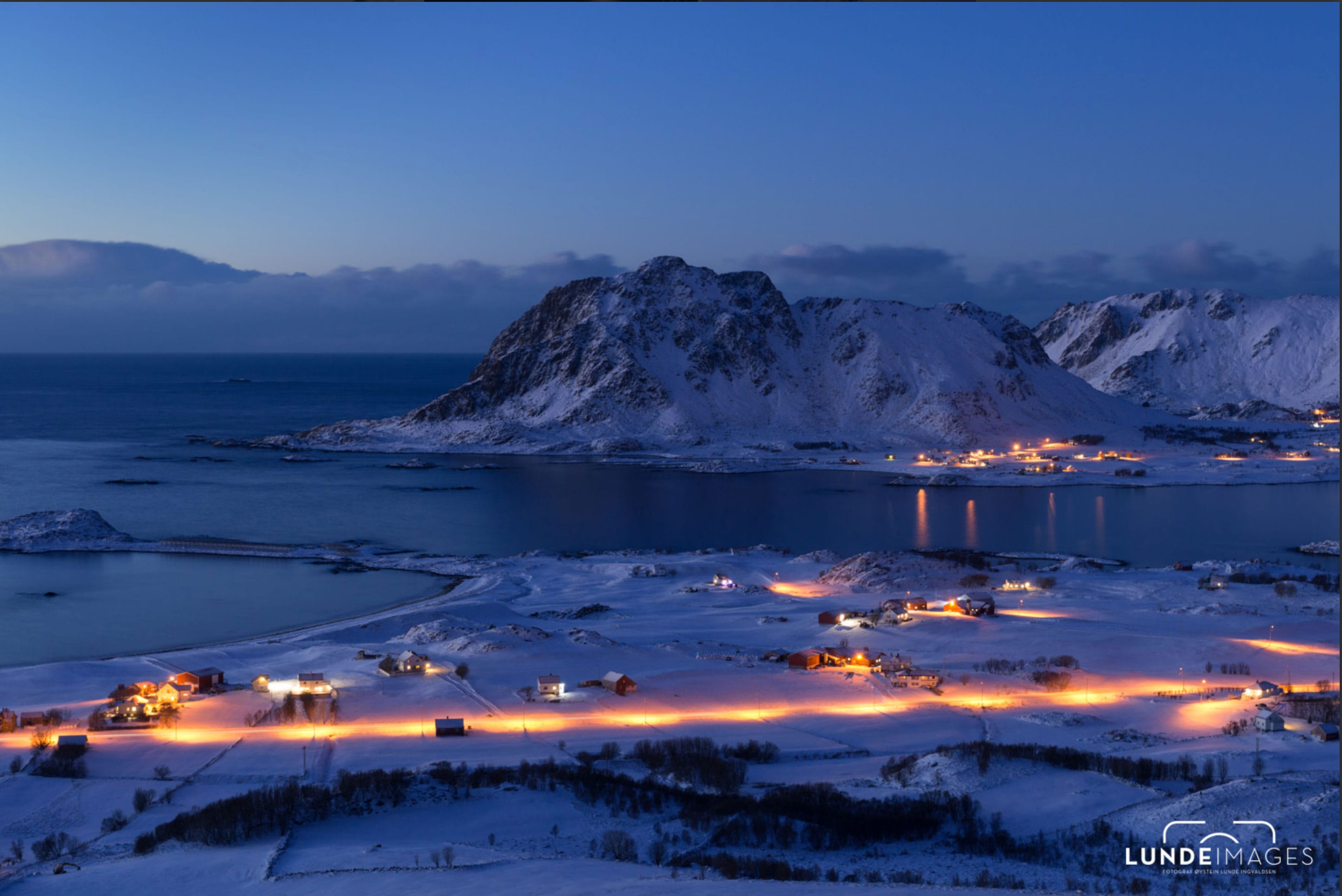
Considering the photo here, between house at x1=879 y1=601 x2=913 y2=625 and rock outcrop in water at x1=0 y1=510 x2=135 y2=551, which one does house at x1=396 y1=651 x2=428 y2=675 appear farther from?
rock outcrop in water at x1=0 y1=510 x2=135 y2=551

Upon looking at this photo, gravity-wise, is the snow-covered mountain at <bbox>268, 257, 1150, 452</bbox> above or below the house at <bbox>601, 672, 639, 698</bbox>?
above

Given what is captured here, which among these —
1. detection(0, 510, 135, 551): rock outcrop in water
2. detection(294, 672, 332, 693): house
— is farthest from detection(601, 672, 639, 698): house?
detection(0, 510, 135, 551): rock outcrop in water

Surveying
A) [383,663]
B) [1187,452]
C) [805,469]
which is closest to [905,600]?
[383,663]

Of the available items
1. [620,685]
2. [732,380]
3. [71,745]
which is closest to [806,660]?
[620,685]

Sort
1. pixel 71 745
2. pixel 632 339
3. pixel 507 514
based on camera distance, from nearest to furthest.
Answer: pixel 71 745, pixel 507 514, pixel 632 339

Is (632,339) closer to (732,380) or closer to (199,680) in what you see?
(732,380)
